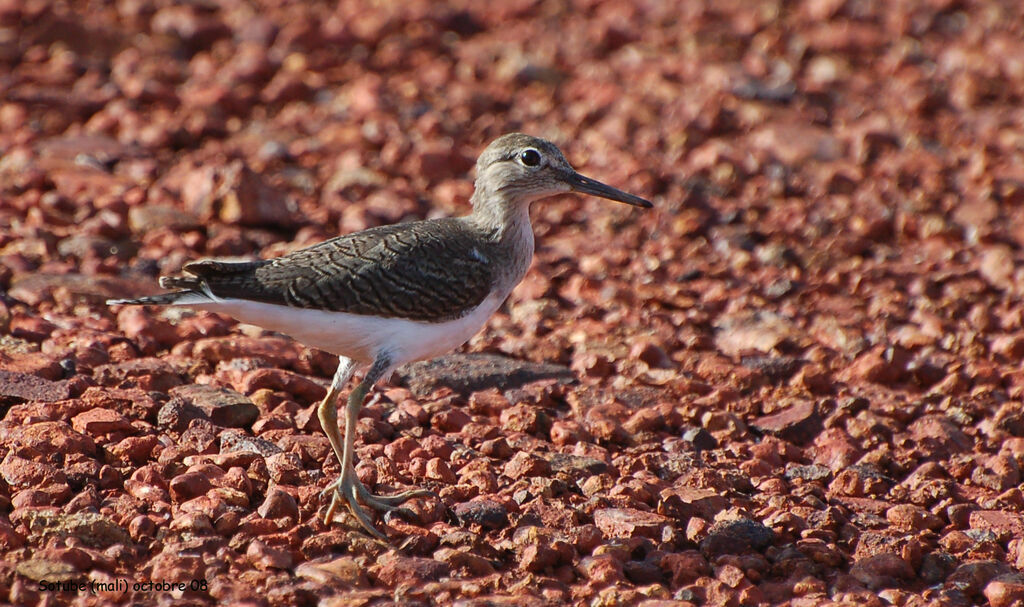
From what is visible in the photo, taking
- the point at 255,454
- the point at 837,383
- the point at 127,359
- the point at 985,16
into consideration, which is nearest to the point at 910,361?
the point at 837,383

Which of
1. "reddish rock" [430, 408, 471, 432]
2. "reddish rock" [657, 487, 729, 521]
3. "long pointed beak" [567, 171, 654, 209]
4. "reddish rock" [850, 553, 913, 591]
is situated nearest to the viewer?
"reddish rock" [850, 553, 913, 591]

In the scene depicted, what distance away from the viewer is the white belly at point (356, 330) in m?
7.39

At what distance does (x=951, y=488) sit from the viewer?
25.6ft

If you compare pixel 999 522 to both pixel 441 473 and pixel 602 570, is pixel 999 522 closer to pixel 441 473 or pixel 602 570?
pixel 602 570

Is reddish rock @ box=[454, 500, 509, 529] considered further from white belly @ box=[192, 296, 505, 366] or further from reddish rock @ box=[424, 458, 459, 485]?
white belly @ box=[192, 296, 505, 366]

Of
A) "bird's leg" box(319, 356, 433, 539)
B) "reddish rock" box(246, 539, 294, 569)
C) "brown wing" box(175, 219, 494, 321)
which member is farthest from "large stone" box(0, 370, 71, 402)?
"reddish rock" box(246, 539, 294, 569)

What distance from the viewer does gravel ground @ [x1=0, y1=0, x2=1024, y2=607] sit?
672cm

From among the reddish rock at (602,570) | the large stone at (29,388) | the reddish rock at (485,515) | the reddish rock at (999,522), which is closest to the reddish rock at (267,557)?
the reddish rock at (485,515)

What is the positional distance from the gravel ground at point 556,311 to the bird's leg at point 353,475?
16 cm

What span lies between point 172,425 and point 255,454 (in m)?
0.69

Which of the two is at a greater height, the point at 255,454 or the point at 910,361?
the point at 910,361

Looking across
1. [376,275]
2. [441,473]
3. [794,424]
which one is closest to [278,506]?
[441,473]

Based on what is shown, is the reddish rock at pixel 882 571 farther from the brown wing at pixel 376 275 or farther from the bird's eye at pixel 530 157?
the bird's eye at pixel 530 157

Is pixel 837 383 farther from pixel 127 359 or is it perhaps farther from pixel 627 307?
pixel 127 359
